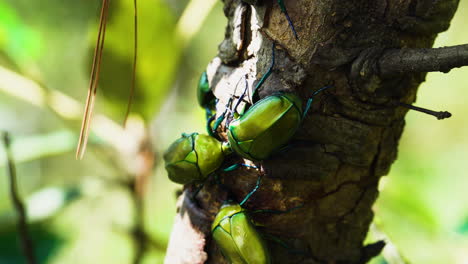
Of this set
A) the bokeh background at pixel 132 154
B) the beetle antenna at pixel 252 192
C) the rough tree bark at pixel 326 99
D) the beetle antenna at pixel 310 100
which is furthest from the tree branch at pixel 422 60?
the bokeh background at pixel 132 154

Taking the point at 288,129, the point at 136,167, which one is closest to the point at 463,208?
the point at 288,129

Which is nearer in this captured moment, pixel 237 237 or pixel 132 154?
pixel 237 237

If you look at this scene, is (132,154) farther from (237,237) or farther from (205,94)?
(237,237)

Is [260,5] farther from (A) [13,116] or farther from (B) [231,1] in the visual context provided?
(A) [13,116]

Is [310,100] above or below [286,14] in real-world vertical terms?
below

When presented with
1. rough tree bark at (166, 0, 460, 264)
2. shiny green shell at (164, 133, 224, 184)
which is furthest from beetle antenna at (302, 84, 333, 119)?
shiny green shell at (164, 133, 224, 184)

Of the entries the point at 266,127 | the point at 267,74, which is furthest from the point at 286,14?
the point at 266,127
